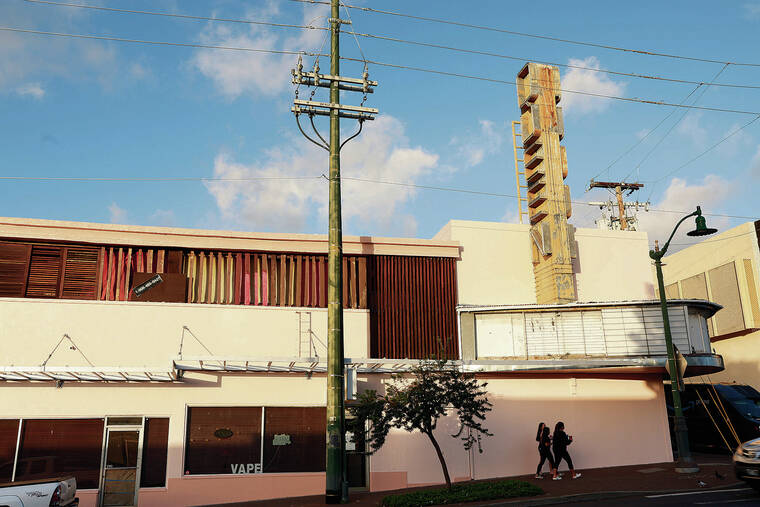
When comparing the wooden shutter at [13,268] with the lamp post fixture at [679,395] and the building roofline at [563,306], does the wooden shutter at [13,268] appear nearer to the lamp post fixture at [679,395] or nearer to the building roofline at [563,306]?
the building roofline at [563,306]

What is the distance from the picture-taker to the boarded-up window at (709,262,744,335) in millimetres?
34750

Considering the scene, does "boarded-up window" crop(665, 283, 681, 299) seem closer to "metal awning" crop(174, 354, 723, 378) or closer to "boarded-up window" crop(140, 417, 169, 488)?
"metal awning" crop(174, 354, 723, 378)

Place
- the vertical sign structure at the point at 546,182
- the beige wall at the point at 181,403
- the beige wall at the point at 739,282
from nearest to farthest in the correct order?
the beige wall at the point at 181,403, the vertical sign structure at the point at 546,182, the beige wall at the point at 739,282

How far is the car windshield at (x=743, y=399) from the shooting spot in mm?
22469

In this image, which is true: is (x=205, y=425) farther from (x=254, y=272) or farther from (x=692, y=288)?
(x=692, y=288)

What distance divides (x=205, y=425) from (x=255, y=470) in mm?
1922

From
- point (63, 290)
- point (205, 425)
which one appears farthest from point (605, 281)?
point (63, 290)

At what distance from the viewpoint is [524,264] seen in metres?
22.5

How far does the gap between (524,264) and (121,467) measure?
14.3 metres

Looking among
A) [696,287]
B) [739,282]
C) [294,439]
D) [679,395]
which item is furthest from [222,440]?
[696,287]

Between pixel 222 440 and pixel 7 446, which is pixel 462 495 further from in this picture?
pixel 7 446

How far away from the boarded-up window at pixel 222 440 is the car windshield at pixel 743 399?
16937 mm

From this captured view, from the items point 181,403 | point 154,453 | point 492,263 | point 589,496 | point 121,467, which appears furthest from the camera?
point 492,263

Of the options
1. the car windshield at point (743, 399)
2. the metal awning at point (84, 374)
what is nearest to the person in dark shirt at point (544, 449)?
the car windshield at point (743, 399)
